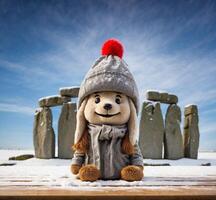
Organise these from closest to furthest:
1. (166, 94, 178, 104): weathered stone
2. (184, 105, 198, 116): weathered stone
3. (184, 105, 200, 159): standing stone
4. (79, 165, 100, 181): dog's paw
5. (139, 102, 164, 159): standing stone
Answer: (79, 165, 100, 181): dog's paw
(139, 102, 164, 159): standing stone
(166, 94, 178, 104): weathered stone
(184, 105, 200, 159): standing stone
(184, 105, 198, 116): weathered stone

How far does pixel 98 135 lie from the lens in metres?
2.48

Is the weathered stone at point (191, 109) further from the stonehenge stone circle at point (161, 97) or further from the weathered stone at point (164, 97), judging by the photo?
the weathered stone at point (164, 97)

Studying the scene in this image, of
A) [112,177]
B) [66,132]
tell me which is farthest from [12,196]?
[66,132]

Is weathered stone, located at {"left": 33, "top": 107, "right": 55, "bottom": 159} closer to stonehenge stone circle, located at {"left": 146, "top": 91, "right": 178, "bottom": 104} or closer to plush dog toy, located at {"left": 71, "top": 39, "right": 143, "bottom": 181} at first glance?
stonehenge stone circle, located at {"left": 146, "top": 91, "right": 178, "bottom": 104}

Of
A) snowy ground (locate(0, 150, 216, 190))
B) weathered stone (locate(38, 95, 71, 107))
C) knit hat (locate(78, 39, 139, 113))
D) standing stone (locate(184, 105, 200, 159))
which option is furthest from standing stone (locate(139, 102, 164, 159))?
knit hat (locate(78, 39, 139, 113))

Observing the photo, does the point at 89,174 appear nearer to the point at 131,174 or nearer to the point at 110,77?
the point at 131,174

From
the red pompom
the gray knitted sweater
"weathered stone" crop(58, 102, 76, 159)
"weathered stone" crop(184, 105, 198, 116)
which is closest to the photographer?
the gray knitted sweater

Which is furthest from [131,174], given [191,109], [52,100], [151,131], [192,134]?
[191,109]

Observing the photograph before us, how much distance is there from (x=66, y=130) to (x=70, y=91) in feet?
4.29

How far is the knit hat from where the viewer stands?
8.26ft

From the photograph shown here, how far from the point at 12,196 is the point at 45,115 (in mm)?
8359

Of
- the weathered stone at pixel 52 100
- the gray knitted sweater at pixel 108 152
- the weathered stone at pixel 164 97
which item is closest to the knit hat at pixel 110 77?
the gray knitted sweater at pixel 108 152

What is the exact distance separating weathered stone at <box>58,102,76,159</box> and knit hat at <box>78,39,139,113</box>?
644cm

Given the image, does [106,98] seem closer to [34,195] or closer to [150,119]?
[34,195]
